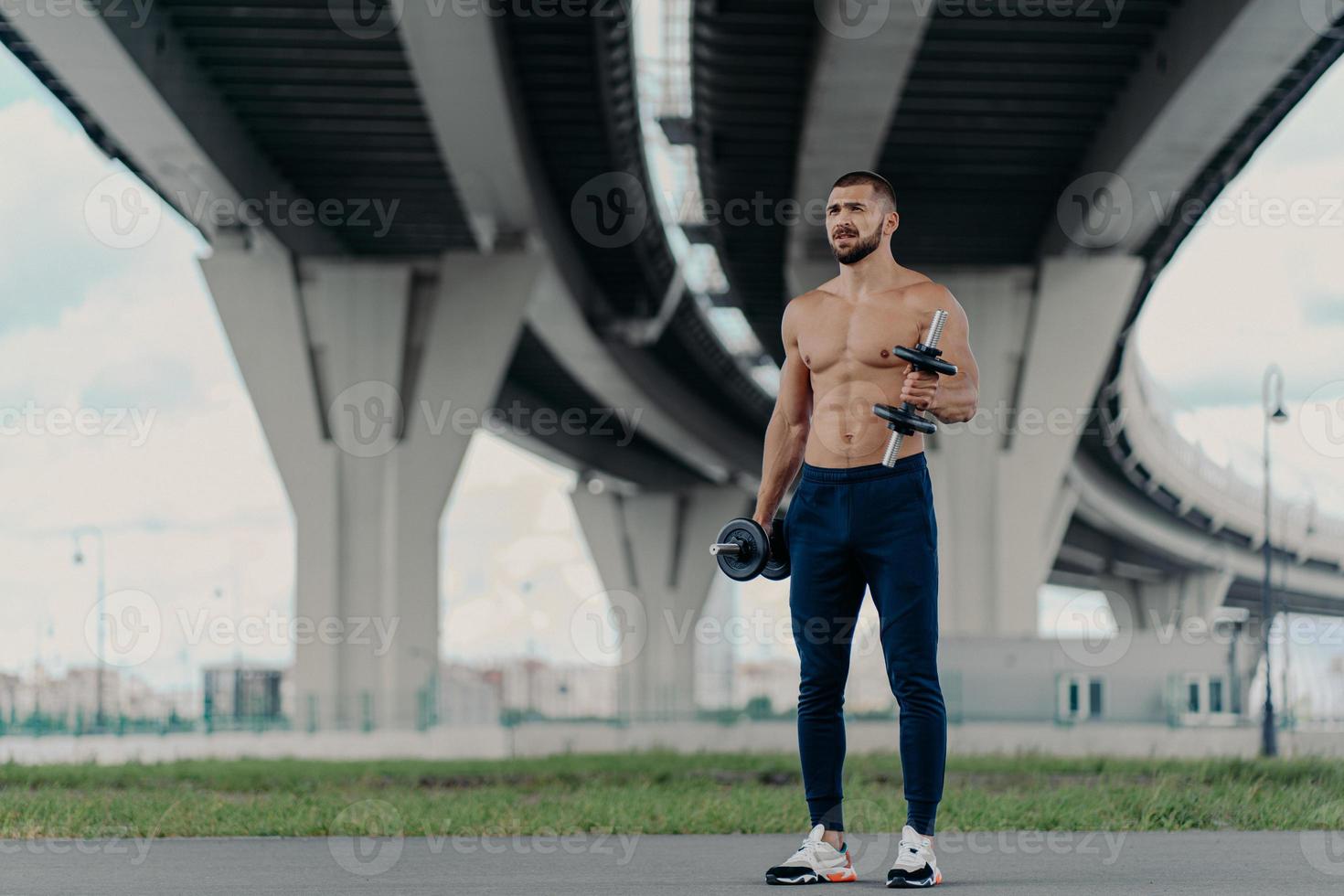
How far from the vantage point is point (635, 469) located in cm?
7188

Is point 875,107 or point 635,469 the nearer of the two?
point 875,107

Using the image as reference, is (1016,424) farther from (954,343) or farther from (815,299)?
(954,343)

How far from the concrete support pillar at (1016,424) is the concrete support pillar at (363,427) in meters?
9.99

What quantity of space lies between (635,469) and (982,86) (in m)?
47.0

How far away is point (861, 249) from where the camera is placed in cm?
613

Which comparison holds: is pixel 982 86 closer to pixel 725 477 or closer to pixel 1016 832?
pixel 1016 832

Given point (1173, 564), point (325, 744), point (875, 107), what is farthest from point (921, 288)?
point (1173, 564)

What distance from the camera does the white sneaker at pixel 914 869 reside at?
17.8ft

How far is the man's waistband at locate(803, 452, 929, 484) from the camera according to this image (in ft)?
19.3

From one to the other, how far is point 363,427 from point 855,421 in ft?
99.5

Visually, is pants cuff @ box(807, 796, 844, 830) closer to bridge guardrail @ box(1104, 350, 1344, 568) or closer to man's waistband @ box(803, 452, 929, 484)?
man's waistband @ box(803, 452, 929, 484)

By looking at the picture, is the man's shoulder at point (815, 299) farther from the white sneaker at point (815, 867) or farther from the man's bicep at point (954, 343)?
the white sneaker at point (815, 867)

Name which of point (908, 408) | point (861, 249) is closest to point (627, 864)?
point (908, 408)

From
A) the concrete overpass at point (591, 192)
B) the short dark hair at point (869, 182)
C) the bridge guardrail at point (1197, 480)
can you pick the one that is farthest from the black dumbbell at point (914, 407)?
the bridge guardrail at point (1197, 480)
